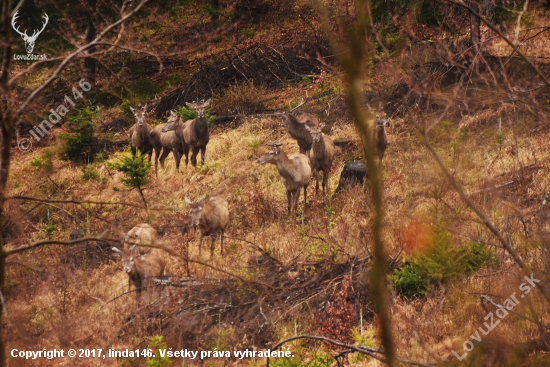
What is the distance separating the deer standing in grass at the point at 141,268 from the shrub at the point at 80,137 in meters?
10.1

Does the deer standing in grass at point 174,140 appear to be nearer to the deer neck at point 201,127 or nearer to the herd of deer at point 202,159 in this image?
the herd of deer at point 202,159

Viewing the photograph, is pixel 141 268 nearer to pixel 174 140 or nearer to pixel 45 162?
pixel 174 140

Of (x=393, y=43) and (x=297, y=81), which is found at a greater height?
(x=297, y=81)

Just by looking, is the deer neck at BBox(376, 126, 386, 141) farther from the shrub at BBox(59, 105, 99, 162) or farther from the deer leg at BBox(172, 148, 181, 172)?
the shrub at BBox(59, 105, 99, 162)

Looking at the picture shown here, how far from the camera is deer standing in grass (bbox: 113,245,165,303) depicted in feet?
34.5

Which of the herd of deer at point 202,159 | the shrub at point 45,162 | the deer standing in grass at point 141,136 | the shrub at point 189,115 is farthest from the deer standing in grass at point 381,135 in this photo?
the shrub at point 45,162

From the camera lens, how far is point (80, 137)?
20359 mm

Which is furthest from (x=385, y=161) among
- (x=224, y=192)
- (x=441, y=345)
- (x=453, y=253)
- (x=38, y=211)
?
(x=38, y=211)

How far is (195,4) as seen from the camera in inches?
1156

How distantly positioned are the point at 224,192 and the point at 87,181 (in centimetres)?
523

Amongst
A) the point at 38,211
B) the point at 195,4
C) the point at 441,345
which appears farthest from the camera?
the point at 195,4

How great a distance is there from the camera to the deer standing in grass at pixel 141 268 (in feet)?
34.5

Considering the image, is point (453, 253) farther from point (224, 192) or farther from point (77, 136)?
point (77, 136)

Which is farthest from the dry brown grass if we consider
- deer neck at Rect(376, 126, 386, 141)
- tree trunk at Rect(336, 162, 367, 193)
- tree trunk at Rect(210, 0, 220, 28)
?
tree trunk at Rect(210, 0, 220, 28)
